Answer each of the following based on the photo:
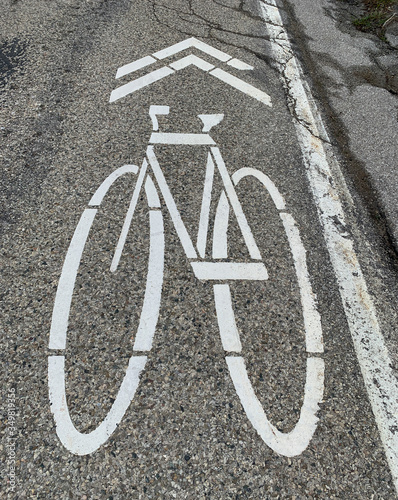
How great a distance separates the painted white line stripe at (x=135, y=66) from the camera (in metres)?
4.24

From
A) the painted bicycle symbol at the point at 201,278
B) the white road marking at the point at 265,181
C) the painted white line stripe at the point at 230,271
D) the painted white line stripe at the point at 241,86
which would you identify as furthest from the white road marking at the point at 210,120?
the painted white line stripe at the point at 230,271

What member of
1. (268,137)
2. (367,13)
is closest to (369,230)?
(268,137)

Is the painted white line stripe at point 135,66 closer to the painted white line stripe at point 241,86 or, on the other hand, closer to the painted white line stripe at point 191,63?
the painted white line stripe at point 191,63

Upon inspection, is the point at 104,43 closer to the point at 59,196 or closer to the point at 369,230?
the point at 59,196

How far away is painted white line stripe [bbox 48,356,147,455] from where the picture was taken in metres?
1.86

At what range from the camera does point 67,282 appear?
2.46 m

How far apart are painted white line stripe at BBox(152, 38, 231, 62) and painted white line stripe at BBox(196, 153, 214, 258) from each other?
1.95 m

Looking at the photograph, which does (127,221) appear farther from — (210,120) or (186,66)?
(186,66)

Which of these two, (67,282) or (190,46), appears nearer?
(67,282)

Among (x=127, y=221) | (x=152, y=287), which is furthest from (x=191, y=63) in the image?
(x=152, y=287)

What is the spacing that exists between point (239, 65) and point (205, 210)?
2.50m

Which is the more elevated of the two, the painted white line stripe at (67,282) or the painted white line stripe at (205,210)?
the painted white line stripe at (205,210)

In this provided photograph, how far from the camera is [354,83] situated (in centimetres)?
447

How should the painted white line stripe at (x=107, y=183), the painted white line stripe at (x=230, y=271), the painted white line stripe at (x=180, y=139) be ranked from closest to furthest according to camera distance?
the painted white line stripe at (x=230, y=271) < the painted white line stripe at (x=107, y=183) < the painted white line stripe at (x=180, y=139)
